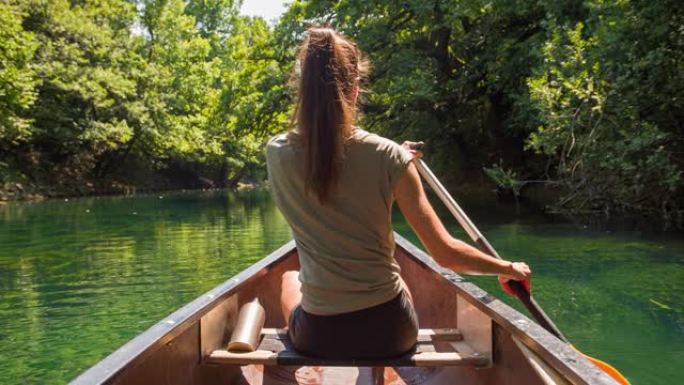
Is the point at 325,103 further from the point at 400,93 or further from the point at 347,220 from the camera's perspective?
the point at 400,93

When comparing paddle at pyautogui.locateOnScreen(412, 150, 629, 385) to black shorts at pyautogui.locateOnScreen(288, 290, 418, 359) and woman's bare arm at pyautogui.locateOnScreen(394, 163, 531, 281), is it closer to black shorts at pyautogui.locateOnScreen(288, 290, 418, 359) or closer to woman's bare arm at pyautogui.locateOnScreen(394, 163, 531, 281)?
woman's bare arm at pyautogui.locateOnScreen(394, 163, 531, 281)

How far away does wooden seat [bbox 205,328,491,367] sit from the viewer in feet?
6.70

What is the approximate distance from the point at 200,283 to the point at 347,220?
17.9 ft

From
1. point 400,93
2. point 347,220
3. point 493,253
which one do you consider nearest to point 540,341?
point 347,220

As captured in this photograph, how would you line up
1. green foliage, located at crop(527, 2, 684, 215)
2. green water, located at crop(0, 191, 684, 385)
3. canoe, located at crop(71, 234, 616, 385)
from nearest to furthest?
canoe, located at crop(71, 234, 616, 385) < green water, located at crop(0, 191, 684, 385) < green foliage, located at crop(527, 2, 684, 215)

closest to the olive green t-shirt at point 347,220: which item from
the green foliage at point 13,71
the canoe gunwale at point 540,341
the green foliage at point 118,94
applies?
the canoe gunwale at point 540,341

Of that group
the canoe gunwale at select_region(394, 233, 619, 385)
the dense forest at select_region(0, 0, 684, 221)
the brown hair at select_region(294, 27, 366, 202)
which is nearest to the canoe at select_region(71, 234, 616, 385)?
the canoe gunwale at select_region(394, 233, 619, 385)

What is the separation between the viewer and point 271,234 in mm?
11727

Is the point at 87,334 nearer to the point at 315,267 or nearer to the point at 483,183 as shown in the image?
the point at 315,267

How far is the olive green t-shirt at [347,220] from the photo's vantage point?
1804mm

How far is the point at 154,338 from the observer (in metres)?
1.91

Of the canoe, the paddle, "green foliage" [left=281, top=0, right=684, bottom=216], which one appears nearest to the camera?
the canoe

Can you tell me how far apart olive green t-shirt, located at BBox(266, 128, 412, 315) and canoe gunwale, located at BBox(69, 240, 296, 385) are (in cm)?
47

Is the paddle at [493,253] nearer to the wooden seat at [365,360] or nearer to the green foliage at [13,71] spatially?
the wooden seat at [365,360]
